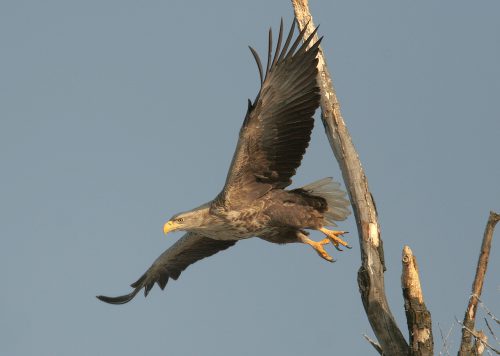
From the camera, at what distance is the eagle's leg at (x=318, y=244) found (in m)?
8.50

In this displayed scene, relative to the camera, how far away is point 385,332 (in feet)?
23.0

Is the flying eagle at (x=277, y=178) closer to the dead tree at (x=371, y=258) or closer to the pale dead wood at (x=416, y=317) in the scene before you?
the dead tree at (x=371, y=258)

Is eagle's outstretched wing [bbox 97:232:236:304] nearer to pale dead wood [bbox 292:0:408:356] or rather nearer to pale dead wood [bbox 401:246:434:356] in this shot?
pale dead wood [bbox 292:0:408:356]

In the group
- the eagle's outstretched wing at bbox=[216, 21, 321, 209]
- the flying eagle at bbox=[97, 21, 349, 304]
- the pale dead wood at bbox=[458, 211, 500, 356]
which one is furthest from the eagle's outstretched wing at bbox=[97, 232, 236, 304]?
the pale dead wood at bbox=[458, 211, 500, 356]

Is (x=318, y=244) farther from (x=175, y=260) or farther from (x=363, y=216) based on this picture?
(x=175, y=260)

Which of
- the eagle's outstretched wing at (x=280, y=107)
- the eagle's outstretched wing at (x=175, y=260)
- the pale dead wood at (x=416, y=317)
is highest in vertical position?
the eagle's outstretched wing at (x=280, y=107)

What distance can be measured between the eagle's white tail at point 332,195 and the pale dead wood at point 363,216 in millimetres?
710

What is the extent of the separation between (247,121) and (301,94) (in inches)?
23.5

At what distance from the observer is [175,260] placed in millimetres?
10289

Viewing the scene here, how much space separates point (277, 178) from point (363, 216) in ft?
3.70

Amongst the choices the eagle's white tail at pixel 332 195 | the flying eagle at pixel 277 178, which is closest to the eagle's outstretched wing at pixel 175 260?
the flying eagle at pixel 277 178

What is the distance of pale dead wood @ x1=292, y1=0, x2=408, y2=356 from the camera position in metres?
7.04

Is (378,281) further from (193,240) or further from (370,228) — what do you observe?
Result: (193,240)

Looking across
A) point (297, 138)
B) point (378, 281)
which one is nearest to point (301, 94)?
point (297, 138)
